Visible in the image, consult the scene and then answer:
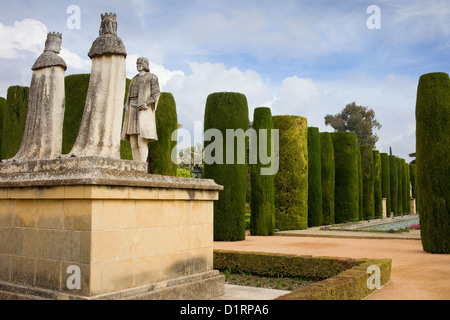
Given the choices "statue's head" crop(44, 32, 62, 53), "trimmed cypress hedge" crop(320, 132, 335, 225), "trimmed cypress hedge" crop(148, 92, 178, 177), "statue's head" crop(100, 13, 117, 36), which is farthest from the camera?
"trimmed cypress hedge" crop(320, 132, 335, 225)

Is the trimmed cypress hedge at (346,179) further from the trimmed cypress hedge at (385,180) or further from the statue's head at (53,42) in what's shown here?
the statue's head at (53,42)

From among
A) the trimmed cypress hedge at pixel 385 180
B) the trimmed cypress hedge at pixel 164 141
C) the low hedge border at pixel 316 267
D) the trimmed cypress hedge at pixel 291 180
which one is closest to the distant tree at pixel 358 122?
the trimmed cypress hedge at pixel 385 180

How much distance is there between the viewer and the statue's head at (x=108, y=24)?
607cm

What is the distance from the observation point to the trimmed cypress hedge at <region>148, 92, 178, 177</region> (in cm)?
1641

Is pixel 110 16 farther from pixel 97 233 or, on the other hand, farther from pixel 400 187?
pixel 400 187

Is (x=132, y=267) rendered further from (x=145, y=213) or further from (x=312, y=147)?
(x=312, y=147)

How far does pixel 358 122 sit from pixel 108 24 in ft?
187

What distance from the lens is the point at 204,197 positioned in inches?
259

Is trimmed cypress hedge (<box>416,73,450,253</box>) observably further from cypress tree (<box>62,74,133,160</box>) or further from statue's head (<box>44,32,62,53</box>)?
statue's head (<box>44,32,62,53</box>)

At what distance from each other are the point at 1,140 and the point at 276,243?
11640 mm

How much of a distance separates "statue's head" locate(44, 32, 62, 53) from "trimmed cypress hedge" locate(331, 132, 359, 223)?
19.6m

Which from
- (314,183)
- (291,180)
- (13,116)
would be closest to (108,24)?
(13,116)

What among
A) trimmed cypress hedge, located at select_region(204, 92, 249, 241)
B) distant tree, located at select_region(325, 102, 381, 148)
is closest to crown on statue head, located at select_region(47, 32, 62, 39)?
trimmed cypress hedge, located at select_region(204, 92, 249, 241)

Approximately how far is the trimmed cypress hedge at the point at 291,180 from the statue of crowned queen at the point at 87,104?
13810 millimetres
